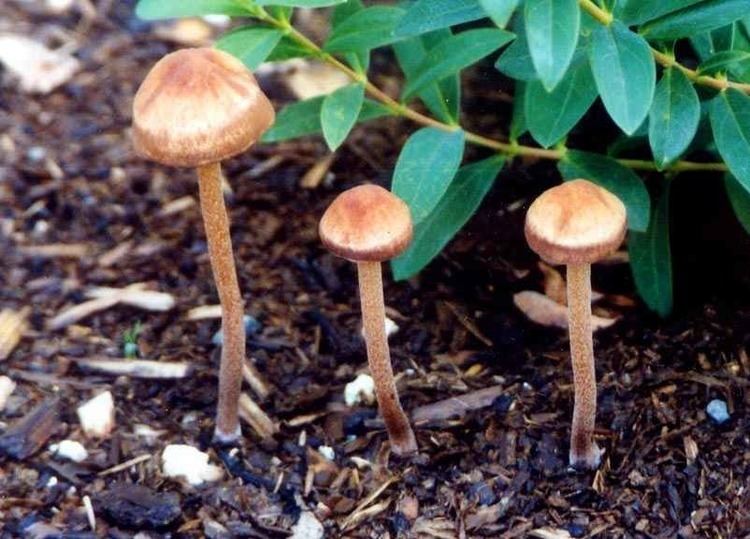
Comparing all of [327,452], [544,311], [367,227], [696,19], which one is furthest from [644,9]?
[327,452]

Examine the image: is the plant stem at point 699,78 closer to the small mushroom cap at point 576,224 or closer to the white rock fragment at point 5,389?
the small mushroom cap at point 576,224

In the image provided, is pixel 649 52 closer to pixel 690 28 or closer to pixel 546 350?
pixel 690 28

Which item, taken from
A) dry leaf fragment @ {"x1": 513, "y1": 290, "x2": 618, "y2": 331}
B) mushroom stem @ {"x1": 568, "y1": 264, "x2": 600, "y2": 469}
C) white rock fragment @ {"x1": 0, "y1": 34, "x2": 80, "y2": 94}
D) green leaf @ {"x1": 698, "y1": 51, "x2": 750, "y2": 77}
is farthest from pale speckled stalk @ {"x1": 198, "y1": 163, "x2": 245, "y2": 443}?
white rock fragment @ {"x1": 0, "y1": 34, "x2": 80, "y2": 94}

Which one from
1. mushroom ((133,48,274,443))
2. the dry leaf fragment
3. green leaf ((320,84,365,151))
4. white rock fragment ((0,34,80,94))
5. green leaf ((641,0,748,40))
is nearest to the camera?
mushroom ((133,48,274,443))

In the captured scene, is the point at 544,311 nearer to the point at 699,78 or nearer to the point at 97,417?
the point at 699,78

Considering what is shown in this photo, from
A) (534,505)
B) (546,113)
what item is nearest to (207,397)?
(534,505)

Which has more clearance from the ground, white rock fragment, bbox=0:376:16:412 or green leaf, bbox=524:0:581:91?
green leaf, bbox=524:0:581:91

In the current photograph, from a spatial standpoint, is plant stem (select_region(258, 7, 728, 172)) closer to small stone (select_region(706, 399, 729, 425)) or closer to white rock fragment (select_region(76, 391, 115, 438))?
small stone (select_region(706, 399, 729, 425))
